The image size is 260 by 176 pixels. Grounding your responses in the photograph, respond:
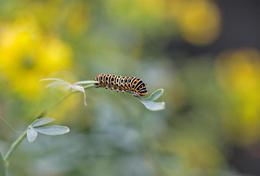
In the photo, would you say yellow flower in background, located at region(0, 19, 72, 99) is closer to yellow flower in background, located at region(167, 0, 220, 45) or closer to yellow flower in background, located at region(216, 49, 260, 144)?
yellow flower in background, located at region(216, 49, 260, 144)

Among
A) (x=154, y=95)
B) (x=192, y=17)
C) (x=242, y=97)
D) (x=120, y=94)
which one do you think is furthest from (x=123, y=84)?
(x=192, y=17)

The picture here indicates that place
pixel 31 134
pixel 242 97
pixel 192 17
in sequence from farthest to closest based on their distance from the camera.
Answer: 1. pixel 192 17
2. pixel 242 97
3. pixel 31 134

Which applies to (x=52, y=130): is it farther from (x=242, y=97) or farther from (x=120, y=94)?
(x=242, y=97)

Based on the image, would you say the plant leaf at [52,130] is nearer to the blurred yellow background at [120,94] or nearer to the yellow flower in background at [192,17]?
the blurred yellow background at [120,94]

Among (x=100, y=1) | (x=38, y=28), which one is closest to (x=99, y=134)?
(x=38, y=28)

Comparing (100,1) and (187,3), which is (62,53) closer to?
(100,1)

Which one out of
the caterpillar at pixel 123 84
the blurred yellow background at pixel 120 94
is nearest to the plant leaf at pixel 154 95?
the caterpillar at pixel 123 84

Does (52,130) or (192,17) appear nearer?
(52,130)
